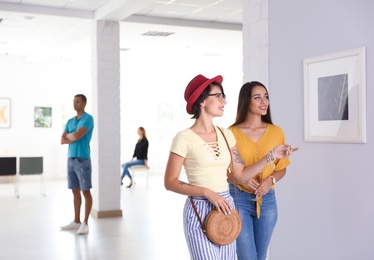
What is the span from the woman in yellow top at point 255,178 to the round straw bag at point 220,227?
16.3 inches

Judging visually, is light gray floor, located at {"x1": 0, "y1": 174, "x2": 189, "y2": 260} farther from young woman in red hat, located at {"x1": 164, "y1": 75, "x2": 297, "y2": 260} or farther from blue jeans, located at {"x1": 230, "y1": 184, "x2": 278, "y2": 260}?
young woman in red hat, located at {"x1": 164, "y1": 75, "x2": 297, "y2": 260}

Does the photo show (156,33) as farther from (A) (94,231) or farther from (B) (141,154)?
(A) (94,231)

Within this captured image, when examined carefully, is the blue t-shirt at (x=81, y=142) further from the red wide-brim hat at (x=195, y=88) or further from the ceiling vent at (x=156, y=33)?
the red wide-brim hat at (x=195, y=88)

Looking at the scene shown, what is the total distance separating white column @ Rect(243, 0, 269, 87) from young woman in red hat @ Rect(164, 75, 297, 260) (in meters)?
1.61

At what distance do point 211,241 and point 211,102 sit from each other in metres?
0.68

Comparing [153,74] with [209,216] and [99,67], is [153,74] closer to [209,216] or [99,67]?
[99,67]

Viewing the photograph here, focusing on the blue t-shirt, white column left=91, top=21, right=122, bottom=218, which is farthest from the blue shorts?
white column left=91, top=21, right=122, bottom=218

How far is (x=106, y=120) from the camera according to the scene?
8211 mm

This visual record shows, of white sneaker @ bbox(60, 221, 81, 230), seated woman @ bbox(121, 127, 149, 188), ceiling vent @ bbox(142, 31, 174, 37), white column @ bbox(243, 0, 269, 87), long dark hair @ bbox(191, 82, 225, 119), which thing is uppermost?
ceiling vent @ bbox(142, 31, 174, 37)

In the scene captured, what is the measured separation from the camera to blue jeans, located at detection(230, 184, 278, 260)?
3.13m

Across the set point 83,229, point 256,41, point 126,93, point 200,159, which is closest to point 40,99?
point 126,93

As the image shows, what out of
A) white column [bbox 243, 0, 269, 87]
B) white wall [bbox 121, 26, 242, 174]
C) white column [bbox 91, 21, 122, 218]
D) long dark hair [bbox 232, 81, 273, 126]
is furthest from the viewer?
white wall [bbox 121, 26, 242, 174]

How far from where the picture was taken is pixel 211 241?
8.86 feet

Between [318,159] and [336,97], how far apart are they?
1.48 ft
